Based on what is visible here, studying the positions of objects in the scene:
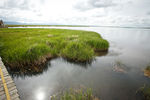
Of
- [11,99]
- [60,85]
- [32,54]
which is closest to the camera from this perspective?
[11,99]

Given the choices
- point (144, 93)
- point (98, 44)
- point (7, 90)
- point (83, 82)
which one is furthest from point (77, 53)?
point (7, 90)

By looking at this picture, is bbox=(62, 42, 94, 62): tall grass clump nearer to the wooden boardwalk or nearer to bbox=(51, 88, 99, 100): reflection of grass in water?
bbox=(51, 88, 99, 100): reflection of grass in water

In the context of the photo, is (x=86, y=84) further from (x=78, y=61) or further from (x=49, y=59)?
(x=49, y=59)

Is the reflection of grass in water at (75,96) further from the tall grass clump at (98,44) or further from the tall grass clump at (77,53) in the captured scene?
the tall grass clump at (98,44)

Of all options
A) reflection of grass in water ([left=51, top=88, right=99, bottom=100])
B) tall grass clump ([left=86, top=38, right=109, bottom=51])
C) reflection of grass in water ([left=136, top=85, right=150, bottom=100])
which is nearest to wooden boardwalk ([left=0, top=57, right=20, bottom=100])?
reflection of grass in water ([left=51, top=88, right=99, bottom=100])

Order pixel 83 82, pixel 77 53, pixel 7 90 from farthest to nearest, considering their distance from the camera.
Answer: pixel 77 53
pixel 83 82
pixel 7 90

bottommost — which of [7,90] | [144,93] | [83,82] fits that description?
[83,82]

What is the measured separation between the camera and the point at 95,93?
194 inches

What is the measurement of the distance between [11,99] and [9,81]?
1345mm

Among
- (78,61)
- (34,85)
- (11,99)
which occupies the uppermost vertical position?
(11,99)

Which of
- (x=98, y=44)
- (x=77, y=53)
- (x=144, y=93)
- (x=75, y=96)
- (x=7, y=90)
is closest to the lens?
(x=7, y=90)

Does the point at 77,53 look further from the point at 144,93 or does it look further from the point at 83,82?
the point at 144,93

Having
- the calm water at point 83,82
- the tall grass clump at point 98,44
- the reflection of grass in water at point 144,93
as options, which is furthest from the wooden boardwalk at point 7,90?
the tall grass clump at point 98,44

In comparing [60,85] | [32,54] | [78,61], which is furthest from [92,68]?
[32,54]
